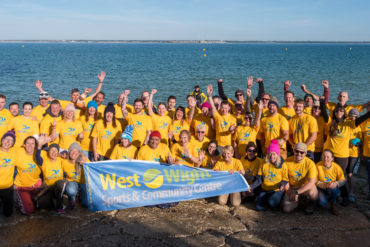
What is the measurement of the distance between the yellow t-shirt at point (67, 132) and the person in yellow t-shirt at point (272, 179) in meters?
4.48

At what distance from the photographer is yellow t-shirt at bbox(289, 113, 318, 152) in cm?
758

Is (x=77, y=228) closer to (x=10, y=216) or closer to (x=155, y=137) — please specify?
(x=10, y=216)

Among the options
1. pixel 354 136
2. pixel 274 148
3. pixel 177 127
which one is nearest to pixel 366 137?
pixel 354 136

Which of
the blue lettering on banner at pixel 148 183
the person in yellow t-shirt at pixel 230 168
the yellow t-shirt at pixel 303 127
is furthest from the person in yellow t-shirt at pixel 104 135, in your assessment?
the yellow t-shirt at pixel 303 127

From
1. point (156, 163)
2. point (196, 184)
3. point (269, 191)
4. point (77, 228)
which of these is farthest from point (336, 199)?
point (77, 228)

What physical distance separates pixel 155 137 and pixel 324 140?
4.43 meters

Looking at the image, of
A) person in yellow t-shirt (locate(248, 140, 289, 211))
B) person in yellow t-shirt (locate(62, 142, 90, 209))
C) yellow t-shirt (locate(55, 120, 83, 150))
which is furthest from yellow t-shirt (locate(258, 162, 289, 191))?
yellow t-shirt (locate(55, 120, 83, 150))

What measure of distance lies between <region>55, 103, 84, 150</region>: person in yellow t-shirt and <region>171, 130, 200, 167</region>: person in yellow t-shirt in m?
2.39

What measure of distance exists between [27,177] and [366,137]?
7647 millimetres

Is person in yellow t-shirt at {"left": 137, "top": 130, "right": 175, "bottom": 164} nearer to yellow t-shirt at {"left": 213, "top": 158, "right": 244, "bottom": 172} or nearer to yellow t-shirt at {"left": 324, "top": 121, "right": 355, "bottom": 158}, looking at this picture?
yellow t-shirt at {"left": 213, "top": 158, "right": 244, "bottom": 172}

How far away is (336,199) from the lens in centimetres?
719

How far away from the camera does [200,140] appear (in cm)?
785

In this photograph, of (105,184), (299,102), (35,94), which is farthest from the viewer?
(35,94)

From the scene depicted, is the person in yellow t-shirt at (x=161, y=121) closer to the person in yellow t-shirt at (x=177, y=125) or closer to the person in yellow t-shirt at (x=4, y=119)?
the person in yellow t-shirt at (x=177, y=125)
